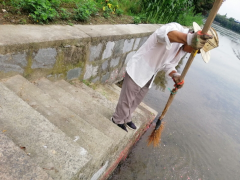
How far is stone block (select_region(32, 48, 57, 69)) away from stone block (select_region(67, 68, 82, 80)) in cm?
41

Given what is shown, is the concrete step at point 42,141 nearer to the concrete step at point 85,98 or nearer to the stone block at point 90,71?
the concrete step at point 85,98

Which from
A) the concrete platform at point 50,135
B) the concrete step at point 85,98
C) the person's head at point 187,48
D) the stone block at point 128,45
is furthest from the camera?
the stone block at point 128,45

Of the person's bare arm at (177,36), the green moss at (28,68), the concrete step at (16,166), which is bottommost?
the green moss at (28,68)

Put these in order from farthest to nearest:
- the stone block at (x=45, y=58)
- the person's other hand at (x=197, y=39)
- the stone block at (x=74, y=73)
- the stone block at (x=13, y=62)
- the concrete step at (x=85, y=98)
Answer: the stone block at (x=74, y=73), the concrete step at (x=85, y=98), the stone block at (x=45, y=58), the stone block at (x=13, y=62), the person's other hand at (x=197, y=39)

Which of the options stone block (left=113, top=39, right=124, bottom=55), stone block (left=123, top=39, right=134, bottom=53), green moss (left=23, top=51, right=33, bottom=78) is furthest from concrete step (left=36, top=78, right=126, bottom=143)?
stone block (left=123, top=39, right=134, bottom=53)

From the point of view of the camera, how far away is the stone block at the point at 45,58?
2145 millimetres

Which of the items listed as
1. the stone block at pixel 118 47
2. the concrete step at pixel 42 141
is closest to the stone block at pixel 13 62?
the concrete step at pixel 42 141

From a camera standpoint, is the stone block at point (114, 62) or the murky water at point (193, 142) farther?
the stone block at point (114, 62)

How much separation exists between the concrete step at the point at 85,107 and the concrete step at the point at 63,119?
0.77 ft

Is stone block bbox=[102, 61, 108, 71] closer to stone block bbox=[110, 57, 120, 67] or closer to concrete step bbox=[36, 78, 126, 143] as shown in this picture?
stone block bbox=[110, 57, 120, 67]

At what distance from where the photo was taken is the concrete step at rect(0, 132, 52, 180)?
0.93 m

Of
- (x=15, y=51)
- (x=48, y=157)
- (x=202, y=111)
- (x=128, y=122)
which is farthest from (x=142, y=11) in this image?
(x=48, y=157)

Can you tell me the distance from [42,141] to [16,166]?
271mm

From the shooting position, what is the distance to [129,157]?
8.57ft
